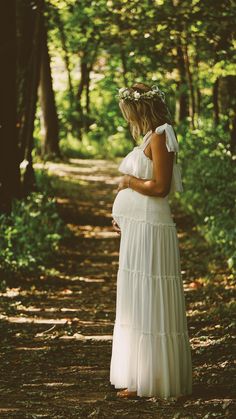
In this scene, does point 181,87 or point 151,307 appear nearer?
point 151,307

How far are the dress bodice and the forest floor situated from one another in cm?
162

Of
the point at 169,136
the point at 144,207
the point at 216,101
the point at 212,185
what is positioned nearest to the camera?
the point at 169,136

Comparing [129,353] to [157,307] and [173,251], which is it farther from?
[173,251]

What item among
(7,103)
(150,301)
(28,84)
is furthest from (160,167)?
(28,84)

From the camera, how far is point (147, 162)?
6.14 metres

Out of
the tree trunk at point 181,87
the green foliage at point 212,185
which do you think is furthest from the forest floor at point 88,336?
the tree trunk at point 181,87

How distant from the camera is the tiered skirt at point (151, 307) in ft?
20.1

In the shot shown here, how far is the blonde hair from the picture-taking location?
19.9 feet

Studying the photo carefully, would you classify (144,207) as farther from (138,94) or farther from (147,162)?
(138,94)

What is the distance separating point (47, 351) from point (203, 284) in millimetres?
3677

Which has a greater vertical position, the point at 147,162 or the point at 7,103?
the point at 7,103

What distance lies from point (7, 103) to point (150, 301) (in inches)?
304

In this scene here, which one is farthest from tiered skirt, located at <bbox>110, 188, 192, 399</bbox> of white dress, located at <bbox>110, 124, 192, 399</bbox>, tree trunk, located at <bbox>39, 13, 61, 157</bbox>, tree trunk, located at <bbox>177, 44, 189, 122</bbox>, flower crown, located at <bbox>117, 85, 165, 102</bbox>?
tree trunk, located at <bbox>39, 13, 61, 157</bbox>

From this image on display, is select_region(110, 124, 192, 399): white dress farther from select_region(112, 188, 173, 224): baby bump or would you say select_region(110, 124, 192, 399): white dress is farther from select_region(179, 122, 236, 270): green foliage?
select_region(179, 122, 236, 270): green foliage
